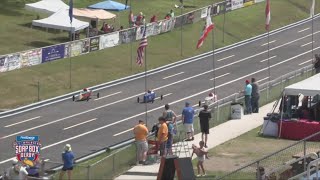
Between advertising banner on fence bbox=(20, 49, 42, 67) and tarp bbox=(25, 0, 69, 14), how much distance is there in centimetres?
1164

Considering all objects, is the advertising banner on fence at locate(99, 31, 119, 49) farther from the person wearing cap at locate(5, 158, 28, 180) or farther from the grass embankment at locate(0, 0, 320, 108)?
the person wearing cap at locate(5, 158, 28, 180)

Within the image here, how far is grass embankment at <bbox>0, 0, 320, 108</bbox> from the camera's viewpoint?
47.2 m

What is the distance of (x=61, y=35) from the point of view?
59.3 m

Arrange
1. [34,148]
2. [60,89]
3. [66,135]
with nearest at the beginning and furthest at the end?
[34,148] → [66,135] → [60,89]

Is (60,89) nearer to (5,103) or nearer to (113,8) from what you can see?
(5,103)

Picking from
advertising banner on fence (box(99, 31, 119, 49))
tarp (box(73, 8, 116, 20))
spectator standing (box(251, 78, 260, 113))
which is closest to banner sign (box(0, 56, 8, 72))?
advertising banner on fence (box(99, 31, 119, 49))

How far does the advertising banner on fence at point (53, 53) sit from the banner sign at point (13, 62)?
2.12m

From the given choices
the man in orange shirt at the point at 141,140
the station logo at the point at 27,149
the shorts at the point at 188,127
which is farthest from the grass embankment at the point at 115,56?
the station logo at the point at 27,149

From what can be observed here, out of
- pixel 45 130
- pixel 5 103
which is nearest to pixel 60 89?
pixel 5 103

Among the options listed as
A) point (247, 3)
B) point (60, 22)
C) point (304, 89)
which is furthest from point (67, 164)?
point (247, 3)

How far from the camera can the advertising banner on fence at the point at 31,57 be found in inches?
1959

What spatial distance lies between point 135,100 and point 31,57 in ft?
28.7

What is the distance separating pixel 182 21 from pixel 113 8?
17.2 ft

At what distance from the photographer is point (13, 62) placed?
4912 cm
